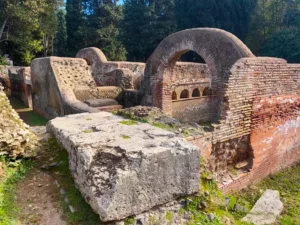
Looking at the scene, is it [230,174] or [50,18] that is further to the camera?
[50,18]

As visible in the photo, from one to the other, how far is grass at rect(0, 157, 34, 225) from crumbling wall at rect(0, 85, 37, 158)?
3.8 inches

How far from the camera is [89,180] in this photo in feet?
6.64

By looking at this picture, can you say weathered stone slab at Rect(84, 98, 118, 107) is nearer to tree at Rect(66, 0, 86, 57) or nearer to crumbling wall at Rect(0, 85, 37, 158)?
crumbling wall at Rect(0, 85, 37, 158)

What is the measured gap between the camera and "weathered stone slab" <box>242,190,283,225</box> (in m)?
4.18

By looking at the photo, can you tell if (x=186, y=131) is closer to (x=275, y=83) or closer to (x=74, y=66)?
(x=275, y=83)

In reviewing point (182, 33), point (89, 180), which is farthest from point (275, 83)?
point (89, 180)

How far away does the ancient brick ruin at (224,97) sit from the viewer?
202 inches

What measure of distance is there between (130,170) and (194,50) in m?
6.05

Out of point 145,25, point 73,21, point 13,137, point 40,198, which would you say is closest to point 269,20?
point 145,25

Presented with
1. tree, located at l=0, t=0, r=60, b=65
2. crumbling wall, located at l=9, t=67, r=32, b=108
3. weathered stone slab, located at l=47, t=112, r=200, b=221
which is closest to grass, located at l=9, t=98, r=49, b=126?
crumbling wall, located at l=9, t=67, r=32, b=108

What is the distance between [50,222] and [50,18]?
23.9m

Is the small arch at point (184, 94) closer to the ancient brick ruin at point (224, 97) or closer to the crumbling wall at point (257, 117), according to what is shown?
the ancient brick ruin at point (224, 97)

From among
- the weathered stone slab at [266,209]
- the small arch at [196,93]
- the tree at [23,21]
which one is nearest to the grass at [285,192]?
the weathered stone slab at [266,209]

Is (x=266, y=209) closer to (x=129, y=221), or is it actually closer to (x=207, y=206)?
(x=207, y=206)
